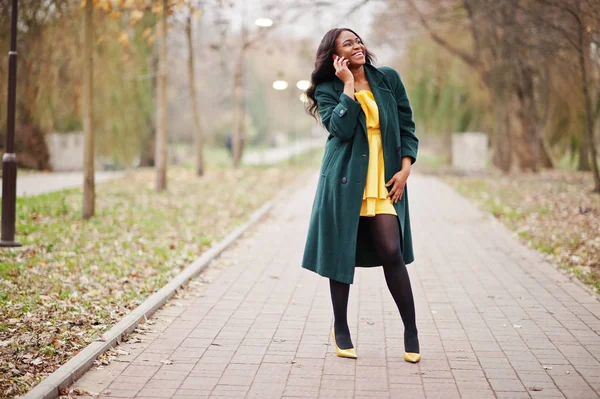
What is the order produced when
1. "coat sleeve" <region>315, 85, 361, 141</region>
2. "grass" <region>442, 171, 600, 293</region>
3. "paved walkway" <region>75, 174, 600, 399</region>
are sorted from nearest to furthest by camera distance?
"paved walkway" <region>75, 174, 600, 399</region> → "coat sleeve" <region>315, 85, 361, 141</region> → "grass" <region>442, 171, 600, 293</region>

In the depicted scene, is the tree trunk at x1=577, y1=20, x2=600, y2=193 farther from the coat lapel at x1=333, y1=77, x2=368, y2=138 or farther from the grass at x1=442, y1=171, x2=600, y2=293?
the coat lapel at x1=333, y1=77, x2=368, y2=138

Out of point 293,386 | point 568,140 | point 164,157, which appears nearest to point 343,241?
point 293,386

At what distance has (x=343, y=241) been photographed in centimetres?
488

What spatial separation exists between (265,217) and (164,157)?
492 cm

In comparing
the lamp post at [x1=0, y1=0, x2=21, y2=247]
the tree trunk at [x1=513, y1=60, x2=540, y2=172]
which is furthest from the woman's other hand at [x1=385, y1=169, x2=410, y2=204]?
the tree trunk at [x1=513, y1=60, x2=540, y2=172]

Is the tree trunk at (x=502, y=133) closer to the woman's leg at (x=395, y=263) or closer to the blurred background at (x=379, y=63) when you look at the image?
the blurred background at (x=379, y=63)

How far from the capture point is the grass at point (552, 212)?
9.38 meters

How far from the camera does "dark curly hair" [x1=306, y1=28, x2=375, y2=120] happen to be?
4.94 meters

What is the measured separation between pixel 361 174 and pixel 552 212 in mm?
10341

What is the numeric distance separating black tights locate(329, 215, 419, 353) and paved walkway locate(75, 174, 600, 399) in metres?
0.25

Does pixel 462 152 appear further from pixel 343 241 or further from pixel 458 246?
pixel 343 241

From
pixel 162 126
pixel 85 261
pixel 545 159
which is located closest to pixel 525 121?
pixel 545 159

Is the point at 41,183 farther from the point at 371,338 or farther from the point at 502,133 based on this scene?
the point at 371,338

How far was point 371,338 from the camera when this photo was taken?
576 cm
